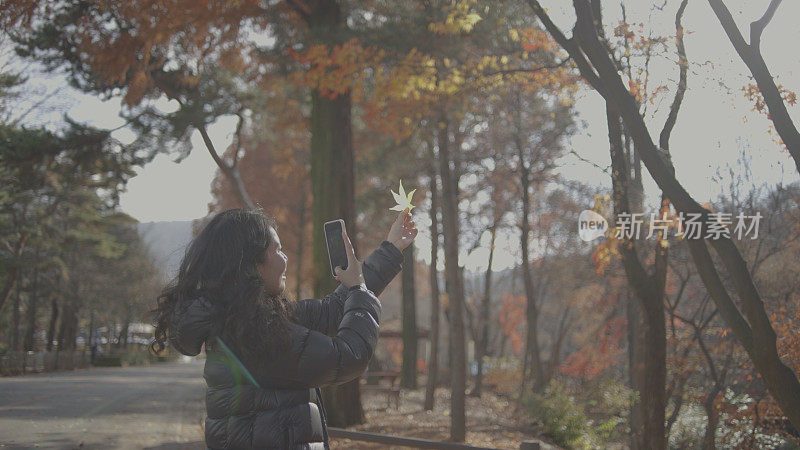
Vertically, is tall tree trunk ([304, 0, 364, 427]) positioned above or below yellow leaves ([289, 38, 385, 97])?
below

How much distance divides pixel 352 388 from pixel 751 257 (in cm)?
883

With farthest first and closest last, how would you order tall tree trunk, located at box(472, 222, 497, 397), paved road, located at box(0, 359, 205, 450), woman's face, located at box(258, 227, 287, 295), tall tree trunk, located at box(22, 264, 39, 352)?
tall tree trunk, located at box(22, 264, 39, 352) → tall tree trunk, located at box(472, 222, 497, 397) → paved road, located at box(0, 359, 205, 450) → woman's face, located at box(258, 227, 287, 295)

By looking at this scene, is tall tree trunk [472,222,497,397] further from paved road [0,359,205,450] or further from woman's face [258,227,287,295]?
woman's face [258,227,287,295]

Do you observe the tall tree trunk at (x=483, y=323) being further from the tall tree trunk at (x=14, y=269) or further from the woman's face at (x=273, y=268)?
the woman's face at (x=273, y=268)

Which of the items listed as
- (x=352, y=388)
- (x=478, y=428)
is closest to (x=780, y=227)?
(x=478, y=428)

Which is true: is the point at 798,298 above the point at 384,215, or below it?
below

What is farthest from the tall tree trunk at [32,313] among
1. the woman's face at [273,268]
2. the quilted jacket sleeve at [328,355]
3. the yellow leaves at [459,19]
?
the quilted jacket sleeve at [328,355]

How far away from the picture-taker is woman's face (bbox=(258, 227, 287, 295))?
8.79 feet

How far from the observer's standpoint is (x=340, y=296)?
10.1ft

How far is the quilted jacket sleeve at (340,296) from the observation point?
3035 mm

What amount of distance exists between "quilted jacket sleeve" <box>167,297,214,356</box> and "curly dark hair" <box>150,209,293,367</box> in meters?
0.03

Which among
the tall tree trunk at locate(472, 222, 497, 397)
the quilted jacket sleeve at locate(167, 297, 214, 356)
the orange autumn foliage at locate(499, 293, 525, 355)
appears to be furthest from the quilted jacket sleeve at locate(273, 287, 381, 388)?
the orange autumn foliage at locate(499, 293, 525, 355)

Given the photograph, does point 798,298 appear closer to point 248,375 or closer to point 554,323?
point 248,375

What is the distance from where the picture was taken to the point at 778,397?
732cm
